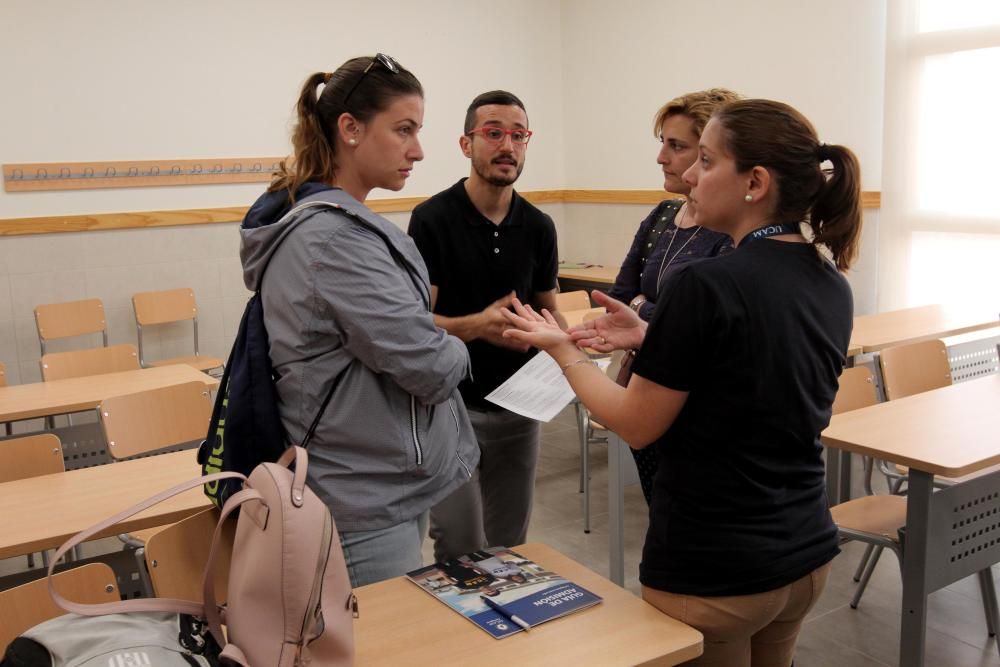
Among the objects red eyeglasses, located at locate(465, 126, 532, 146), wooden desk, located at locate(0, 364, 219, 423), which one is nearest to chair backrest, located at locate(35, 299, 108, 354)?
wooden desk, located at locate(0, 364, 219, 423)

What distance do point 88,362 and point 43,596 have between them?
2772 millimetres

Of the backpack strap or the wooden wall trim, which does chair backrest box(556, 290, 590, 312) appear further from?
the backpack strap

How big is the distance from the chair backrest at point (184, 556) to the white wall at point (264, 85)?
4282mm

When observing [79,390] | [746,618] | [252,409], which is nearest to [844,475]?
[746,618]

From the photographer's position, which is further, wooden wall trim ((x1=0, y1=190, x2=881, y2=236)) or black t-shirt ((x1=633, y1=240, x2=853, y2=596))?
wooden wall trim ((x1=0, y1=190, x2=881, y2=236))

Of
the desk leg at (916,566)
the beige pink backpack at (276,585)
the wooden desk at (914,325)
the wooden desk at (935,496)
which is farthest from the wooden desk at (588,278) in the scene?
the beige pink backpack at (276,585)

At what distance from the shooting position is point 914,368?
3.46 m

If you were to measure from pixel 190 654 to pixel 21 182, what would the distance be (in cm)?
501

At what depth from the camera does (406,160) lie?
175 centimetres

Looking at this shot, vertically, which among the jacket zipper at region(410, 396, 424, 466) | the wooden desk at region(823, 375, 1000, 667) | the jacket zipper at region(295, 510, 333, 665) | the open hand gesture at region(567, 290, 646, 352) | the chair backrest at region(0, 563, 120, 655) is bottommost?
the wooden desk at region(823, 375, 1000, 667)

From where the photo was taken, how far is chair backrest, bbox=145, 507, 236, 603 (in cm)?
180

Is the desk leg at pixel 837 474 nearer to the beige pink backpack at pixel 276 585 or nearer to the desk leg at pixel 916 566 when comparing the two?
the desk leg at pixel 916 566

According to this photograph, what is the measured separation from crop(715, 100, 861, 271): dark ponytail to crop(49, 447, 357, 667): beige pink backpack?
855 millimetres

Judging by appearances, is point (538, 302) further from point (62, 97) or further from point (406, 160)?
point (62, 97)
